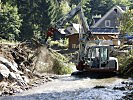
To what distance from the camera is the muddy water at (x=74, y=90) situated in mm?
23938

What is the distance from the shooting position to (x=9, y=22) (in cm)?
7569

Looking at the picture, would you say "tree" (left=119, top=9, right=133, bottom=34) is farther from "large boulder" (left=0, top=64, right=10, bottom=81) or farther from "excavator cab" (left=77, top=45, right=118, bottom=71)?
"large boulder" (left=0, top=64, right=10, bottom=81)

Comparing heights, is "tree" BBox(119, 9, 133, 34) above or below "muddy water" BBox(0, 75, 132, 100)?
above

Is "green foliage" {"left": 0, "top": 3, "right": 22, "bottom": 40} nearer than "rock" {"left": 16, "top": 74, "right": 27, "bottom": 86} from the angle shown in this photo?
No

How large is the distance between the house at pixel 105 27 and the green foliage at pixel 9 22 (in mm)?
11876

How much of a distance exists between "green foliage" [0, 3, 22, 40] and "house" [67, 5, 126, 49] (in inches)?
468

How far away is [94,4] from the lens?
455 ft

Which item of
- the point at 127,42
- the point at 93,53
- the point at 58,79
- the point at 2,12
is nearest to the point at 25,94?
the point at 58,79

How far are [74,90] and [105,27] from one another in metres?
55.6

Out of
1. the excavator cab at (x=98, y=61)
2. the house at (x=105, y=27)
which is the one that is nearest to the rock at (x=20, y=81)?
the excavator cab at (x=98, y=61)

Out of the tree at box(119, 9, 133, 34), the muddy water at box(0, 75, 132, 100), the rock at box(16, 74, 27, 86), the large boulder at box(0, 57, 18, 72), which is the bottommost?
the muddy water at box(0, 75, 132, 100)

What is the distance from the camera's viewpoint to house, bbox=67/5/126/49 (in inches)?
2736

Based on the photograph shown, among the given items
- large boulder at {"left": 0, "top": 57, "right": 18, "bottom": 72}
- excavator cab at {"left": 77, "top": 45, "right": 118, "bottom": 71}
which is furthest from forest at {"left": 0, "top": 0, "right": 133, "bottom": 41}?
large boulder at {"left": 0, "top": 57, "right": 18, "bottom": 72}

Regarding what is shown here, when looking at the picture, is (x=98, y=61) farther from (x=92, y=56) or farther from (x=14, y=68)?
(x=14, y=68)
